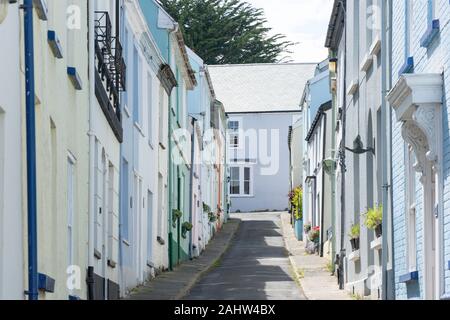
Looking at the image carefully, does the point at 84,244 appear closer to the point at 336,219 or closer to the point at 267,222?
the point at 336,219

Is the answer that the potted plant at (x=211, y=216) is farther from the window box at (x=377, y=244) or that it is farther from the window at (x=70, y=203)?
the window at (x=70, y=203)

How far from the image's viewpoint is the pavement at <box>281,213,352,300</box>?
2141 centimetres

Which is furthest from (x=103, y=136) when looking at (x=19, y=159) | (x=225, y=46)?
(x=225, y=46)

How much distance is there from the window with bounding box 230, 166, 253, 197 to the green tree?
6.37 meters

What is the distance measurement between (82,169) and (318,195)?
22.1 metres

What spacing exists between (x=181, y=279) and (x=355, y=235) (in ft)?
19.4

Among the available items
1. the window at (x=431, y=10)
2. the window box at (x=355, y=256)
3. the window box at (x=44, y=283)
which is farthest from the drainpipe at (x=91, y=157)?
the window box at (x=355, y=256)

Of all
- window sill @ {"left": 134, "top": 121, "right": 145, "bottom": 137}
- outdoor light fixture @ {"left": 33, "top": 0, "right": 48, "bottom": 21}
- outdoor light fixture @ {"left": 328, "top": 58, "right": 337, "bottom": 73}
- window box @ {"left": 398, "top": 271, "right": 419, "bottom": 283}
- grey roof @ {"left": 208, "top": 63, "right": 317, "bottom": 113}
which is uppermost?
grey roof @ {"left": 208, "top": 63, "right": 317, "bottom": 113}

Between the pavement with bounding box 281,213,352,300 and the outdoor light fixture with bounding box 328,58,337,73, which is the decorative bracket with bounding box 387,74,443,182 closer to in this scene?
the pavement with bounding box 281,213,352,300

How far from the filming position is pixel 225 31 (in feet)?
209

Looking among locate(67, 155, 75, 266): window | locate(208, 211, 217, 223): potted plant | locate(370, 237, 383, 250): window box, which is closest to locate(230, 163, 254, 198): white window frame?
locate(208, 211, 217, 223): potted plant

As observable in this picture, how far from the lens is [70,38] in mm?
14977

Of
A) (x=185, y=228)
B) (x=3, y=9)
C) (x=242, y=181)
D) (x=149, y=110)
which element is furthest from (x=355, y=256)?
(x=242, y=181)

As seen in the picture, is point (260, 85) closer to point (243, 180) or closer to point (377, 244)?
point (243, 180)
